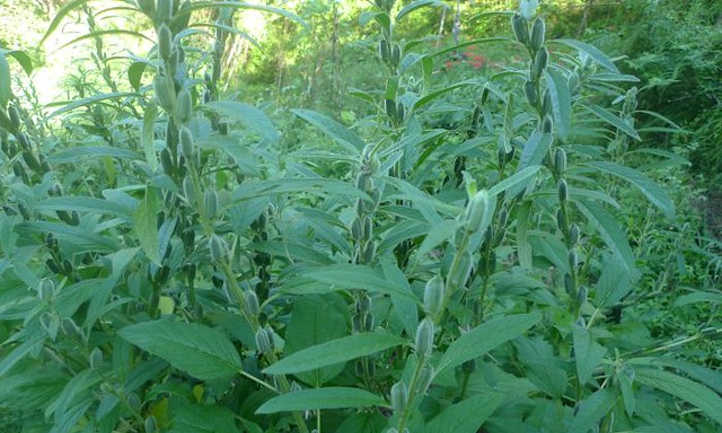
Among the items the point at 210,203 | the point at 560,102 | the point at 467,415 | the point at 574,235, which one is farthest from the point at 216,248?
the point at 574,235

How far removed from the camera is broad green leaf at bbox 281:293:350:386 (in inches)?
45.6

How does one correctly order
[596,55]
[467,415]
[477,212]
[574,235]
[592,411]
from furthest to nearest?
[574,235] → [596,55] → [592,411] → [467,415] → [477,212]

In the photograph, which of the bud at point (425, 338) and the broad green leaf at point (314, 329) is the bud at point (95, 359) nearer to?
the broad green leaf at point (314, 329)

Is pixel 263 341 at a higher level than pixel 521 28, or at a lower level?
lower

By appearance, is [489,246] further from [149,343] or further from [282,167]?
[282,167]

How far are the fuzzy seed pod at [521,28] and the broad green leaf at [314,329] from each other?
0.68 metres

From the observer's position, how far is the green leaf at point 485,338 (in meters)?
0.85

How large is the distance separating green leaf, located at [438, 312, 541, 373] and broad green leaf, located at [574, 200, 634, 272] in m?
0.39

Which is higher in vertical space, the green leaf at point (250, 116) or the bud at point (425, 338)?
the green leaf at point (250, 116)

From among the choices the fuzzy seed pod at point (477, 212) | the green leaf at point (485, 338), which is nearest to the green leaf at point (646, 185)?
the green leaf at point (485, 338)

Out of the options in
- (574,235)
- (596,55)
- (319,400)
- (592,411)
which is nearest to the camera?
(319,400)

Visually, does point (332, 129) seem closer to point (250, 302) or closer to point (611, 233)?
point (250, 302)

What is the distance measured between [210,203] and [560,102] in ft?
2.23

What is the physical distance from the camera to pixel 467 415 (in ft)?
3.25
